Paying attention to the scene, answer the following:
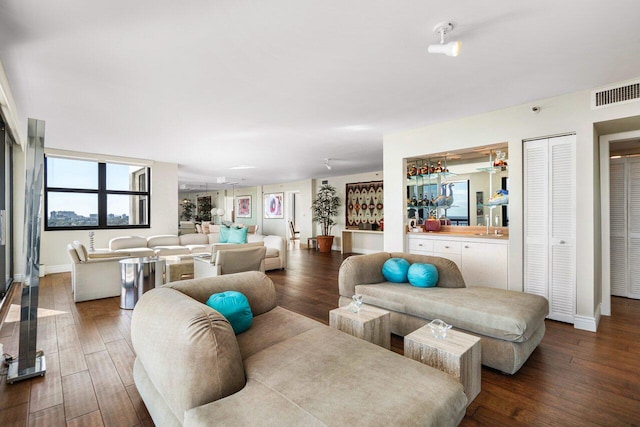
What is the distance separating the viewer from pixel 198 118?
13.0 feet

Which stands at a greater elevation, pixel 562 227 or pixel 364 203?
pixel 364 203

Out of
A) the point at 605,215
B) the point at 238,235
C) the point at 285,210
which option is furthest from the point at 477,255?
the point at 285,210

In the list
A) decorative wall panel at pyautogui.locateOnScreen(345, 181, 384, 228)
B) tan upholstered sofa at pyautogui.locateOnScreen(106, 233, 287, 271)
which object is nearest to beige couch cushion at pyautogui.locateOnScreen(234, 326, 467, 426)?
tan upholstered sofa at pyautogui.locateOnScreen(106, 233, 287, 271)

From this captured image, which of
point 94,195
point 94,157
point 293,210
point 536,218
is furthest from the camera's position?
point 293,210

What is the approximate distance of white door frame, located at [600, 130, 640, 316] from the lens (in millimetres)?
3570

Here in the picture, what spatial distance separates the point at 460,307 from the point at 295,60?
2.46 m

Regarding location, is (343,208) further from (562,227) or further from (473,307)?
(473,307)

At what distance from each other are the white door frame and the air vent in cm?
85

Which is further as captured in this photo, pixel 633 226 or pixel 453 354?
pixel 633 226

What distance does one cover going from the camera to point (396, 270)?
3184 mm

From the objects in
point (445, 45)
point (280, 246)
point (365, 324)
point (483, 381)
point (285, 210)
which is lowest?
point (483, 381)

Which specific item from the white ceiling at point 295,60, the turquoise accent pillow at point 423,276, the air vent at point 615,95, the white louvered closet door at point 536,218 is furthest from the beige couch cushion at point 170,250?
the air vent at point 615,95

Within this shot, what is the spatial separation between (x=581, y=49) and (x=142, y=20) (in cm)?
327

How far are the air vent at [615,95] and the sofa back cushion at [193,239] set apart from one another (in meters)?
7.28
